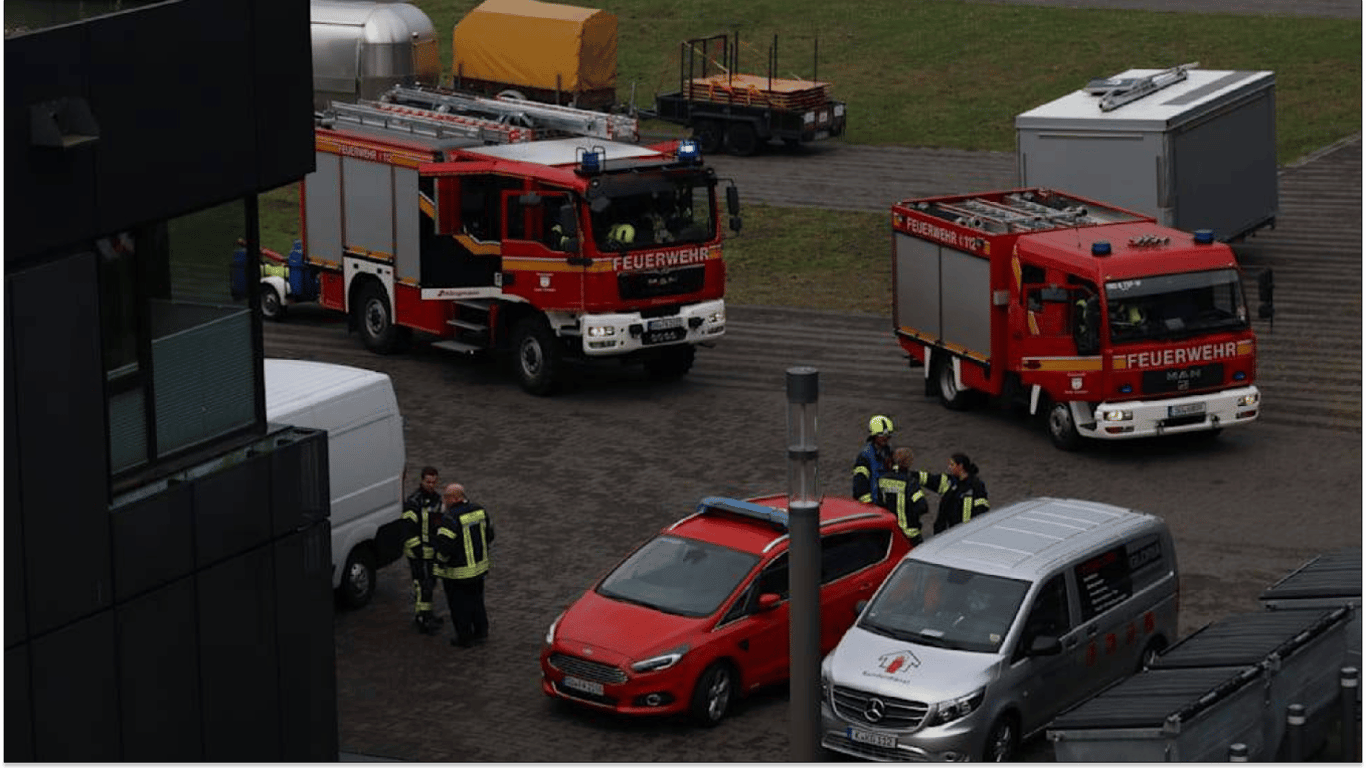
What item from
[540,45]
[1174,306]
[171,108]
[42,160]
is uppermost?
[171,108]

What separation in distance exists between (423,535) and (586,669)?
8.78 feet

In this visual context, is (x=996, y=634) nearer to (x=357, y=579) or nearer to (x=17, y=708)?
(x=357, y=579)

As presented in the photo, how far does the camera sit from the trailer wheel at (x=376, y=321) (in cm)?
3284

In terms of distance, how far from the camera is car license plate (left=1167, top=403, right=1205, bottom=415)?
88.6 feet

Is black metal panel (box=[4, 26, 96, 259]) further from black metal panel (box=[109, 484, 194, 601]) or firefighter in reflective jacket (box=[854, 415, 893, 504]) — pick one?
firefighter in reflective jacket (box=[854, 415, 893, 504])

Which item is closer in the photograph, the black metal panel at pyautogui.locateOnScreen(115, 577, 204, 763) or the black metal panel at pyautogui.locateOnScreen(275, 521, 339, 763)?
the black metal panel at pyautogui.locateOnScreen(115, 577, 204, 763)

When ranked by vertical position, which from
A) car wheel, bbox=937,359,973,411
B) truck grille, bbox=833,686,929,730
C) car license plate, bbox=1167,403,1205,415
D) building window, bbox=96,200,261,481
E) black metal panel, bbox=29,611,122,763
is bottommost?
truck grille, bbox=833,686,929,730

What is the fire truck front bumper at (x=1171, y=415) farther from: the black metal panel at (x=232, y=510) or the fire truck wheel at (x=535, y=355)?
the black metal panel at (x=232, y=510)

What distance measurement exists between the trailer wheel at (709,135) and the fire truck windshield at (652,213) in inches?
728

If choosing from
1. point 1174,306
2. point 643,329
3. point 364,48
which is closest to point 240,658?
point 1174,306

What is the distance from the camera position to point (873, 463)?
76.0 ft

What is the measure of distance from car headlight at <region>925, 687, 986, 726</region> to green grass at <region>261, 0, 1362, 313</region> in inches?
957

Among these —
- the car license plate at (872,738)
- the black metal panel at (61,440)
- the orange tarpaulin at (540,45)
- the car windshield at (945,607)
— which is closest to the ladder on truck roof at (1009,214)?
the car windshield at (945,607)

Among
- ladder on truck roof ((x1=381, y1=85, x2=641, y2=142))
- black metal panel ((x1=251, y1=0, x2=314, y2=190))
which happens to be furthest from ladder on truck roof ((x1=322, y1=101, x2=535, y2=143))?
black metal panel ((x1=251, y1=0, x2=314, y2=190))
